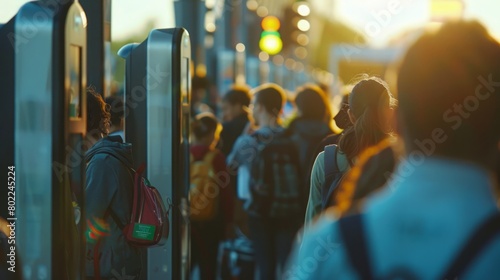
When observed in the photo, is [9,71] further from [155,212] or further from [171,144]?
[171,144]

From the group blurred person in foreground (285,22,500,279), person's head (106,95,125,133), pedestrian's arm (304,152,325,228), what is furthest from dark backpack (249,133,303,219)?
blurred person in foreground (285,22,500,279)

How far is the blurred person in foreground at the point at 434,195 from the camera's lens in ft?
6.61

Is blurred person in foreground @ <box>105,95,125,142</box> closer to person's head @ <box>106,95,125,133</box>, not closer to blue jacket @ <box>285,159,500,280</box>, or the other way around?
person's head @ <box>106,95,125,133</box>

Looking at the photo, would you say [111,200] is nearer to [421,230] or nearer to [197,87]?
[421,230]

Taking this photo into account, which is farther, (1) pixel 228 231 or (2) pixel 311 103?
(1) pixel 228 231

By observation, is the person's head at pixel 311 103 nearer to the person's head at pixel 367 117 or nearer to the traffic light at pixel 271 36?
the person's head at pixel 367 117

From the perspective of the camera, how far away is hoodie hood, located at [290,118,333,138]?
27.3 ft

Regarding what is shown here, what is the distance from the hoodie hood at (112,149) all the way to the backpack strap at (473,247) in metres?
3.13

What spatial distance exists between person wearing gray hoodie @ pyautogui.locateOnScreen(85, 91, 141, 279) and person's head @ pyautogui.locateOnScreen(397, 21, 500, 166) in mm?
2872

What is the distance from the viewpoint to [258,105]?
28.3 feet

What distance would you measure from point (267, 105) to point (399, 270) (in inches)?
259

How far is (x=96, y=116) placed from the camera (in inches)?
201

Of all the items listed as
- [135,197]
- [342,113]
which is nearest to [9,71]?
[135,197]

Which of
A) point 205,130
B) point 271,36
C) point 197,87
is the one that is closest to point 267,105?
point 205,130
